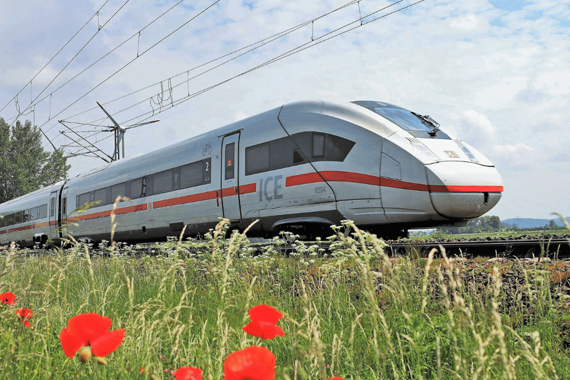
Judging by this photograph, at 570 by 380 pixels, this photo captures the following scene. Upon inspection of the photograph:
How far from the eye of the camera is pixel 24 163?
40.9m

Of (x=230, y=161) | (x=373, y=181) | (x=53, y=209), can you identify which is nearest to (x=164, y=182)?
(x=230, y=161)

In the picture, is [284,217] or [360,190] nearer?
[360,190]

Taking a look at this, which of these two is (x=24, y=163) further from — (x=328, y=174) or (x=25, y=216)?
(x=328, y=174)

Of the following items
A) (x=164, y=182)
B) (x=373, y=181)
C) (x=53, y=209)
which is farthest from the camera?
(x=53, y=209)

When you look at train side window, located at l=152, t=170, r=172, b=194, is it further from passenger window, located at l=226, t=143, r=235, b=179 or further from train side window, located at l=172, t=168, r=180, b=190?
passenger window, located at l=226, t=143, r=235, b=179

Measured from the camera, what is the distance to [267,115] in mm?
8672

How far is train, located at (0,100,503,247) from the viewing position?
269 inches

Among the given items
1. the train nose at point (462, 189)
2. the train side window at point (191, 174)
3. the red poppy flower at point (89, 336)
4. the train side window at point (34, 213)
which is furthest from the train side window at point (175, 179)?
the train side window at point (34, 213)

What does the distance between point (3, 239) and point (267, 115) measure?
1977 cm

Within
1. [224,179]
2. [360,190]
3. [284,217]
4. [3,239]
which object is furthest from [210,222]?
[3,239]

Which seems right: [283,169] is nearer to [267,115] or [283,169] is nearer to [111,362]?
[267,115]

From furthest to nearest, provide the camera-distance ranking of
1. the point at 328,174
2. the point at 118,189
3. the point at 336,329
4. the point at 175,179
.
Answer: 1. the point at 118,189
2. the point at 175,179
3. the point at 328,174
4. the point at 336,329

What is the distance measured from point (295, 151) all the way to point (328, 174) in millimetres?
829

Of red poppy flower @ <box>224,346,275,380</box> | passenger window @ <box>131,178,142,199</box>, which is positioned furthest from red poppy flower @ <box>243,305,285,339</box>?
passenger window @ <box>131,178,142,199</box>
